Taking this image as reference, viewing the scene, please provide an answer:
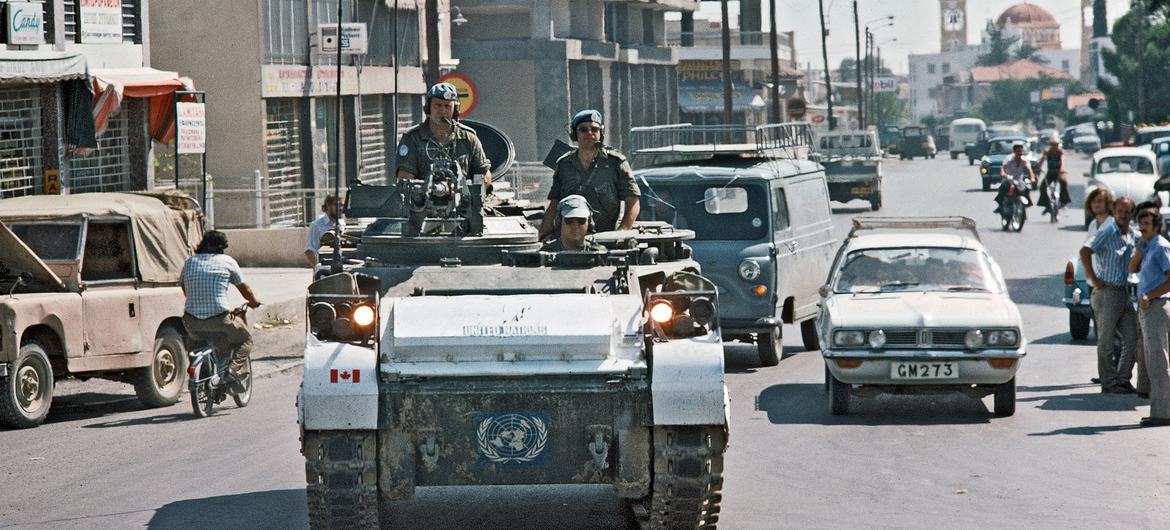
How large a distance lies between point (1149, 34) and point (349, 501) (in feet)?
276

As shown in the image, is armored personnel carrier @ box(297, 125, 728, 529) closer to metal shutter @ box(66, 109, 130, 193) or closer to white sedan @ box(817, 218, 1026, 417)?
white sedan @ box(817, 218, 1026, 417)

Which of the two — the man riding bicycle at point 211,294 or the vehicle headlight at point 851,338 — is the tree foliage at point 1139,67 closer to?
the vehicle headlight at point 851,338

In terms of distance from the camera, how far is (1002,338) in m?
14.0

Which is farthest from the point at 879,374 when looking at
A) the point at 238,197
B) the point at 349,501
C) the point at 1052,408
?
the point at 238,197

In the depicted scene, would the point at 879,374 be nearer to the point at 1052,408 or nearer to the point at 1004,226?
the point at 1052,408

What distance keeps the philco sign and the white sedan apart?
12.5 m

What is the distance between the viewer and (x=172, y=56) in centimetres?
3444

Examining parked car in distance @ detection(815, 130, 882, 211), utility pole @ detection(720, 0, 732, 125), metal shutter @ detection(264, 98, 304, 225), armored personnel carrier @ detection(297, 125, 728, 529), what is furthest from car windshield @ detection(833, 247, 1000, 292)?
utility pole @ detection(720, 0, 732, 125)

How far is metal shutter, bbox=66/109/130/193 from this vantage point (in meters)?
26.8

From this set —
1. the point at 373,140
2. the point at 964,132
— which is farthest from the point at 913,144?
the point at 373,140

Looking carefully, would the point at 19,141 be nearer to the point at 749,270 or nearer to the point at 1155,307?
the point at 749,270

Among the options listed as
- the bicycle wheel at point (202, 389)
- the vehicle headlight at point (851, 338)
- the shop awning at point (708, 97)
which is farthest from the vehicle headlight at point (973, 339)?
the shop awning at point (708, 97)

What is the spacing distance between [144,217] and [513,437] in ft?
25.9

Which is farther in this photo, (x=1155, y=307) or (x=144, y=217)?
(x=144, y=217)
